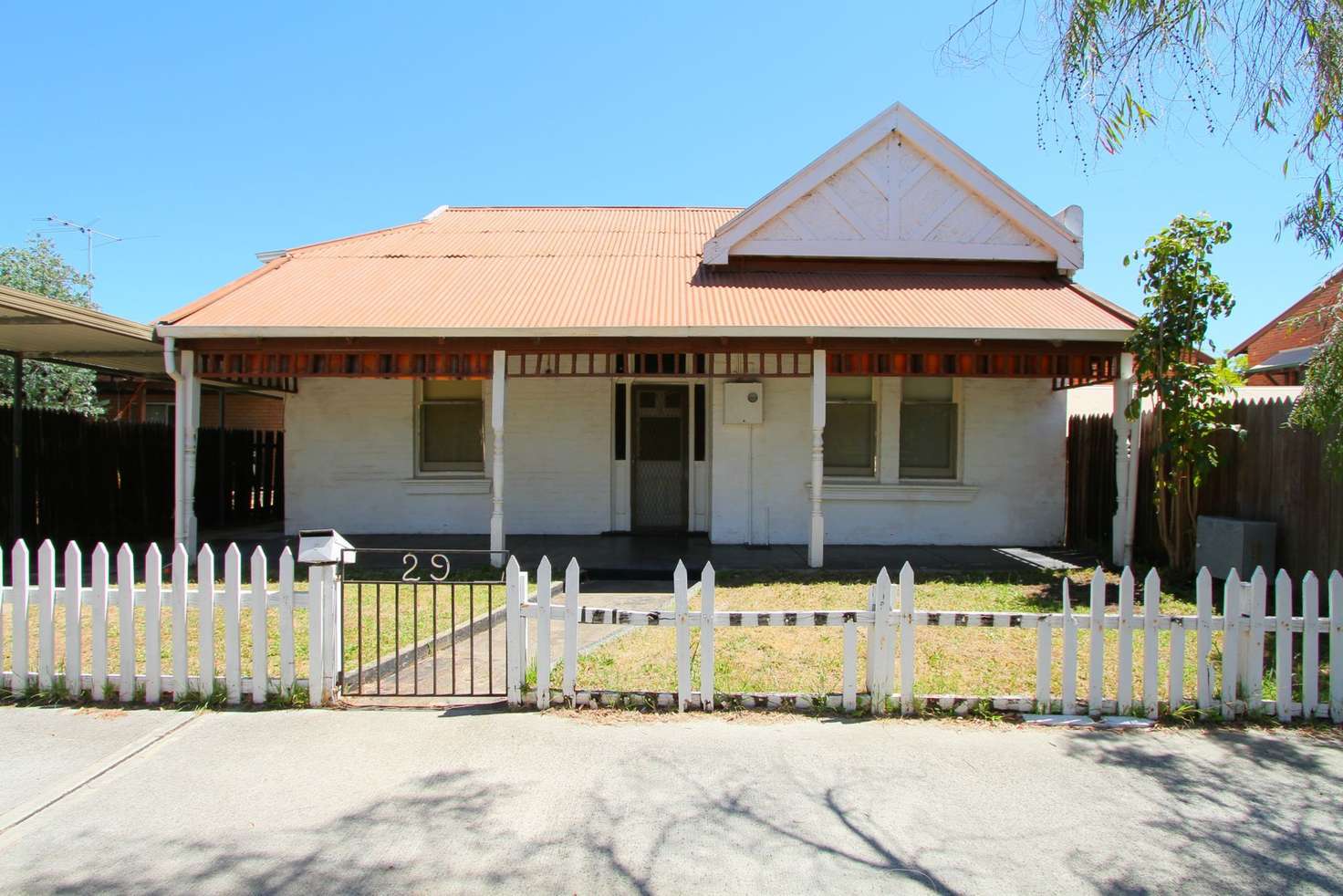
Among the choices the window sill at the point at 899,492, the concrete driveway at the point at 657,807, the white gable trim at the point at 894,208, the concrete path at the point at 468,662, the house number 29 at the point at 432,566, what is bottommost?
the concrete driveway at the point at 657,807

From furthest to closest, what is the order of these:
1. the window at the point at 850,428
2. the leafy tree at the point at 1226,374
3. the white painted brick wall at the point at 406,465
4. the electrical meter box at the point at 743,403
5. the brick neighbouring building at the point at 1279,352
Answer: the brick neighbouring building at the point at 1279,352 → the white painted brick wall at the point at 406,465 → the window at the point at 850,428 → the electrical meter box at the point at 743,403 → the leafy tree at the point at 1226,374

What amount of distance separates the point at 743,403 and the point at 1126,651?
697cm

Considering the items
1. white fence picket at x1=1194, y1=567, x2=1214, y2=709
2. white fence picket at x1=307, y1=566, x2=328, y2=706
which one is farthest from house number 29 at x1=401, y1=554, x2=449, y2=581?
white fence picket at x1=1194, y1=567, x2=1214, y2=709

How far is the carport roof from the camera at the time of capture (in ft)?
25.6

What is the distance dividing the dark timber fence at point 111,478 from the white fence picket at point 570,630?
9.00 meters

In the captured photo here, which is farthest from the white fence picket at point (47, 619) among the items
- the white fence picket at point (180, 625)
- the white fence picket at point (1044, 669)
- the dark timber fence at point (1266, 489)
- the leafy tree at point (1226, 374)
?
the leafy tree at point (1226, 374)

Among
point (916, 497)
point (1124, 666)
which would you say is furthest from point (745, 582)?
point (1124, 666)

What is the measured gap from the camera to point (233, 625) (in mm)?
4742

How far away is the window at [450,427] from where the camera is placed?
476 inches

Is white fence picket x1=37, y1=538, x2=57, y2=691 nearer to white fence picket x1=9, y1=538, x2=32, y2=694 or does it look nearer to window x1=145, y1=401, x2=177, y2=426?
white fence picket x1=9, y1=538, x2=32, y2=694

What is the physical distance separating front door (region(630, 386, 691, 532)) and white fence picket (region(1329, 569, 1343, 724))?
26.3ft

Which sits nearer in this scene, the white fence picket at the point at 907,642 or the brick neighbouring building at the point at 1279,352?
the white fence picket at the point at 907,642

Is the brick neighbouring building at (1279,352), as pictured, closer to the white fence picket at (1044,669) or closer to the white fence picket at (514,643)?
the white fence picket at (1044,669)

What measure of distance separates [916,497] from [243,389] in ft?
32.6
